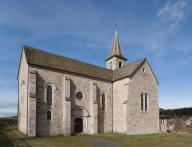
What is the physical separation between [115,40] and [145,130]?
21.2m

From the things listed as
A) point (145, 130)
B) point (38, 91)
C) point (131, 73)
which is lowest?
point (145, 130)

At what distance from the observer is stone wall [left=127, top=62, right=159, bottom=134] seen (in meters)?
29.6

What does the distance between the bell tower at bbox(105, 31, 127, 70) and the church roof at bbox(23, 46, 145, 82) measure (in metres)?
6.25

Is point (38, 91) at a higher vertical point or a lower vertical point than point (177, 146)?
higher

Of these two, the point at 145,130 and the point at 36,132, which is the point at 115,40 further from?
the point at 36,132

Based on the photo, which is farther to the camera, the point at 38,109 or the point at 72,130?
the point at 72,130

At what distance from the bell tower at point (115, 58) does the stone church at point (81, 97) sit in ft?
21.3

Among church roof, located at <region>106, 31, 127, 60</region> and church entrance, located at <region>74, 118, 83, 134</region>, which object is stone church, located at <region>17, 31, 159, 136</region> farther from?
church roof, located at <region>106, 31, 127, 60</region>

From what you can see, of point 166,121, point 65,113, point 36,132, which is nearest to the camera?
point 36,132

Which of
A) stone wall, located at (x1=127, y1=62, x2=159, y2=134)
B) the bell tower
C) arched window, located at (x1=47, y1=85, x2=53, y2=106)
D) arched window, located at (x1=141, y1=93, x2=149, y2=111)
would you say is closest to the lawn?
arched window, located at (x1=47, y1=85, x2=53, y2=106)

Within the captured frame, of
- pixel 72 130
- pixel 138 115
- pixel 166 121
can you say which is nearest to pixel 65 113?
pixel 72 130

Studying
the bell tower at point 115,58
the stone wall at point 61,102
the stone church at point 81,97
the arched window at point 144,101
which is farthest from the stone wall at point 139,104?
the bell tower at point 115,58

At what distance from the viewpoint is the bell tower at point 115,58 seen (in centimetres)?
4231

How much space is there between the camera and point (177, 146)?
17.8 m
